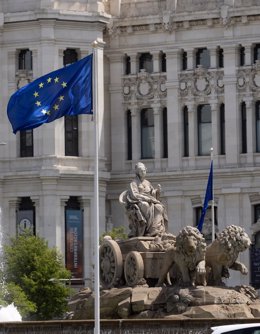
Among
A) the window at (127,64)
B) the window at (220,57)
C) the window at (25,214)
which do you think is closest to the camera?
the window at (25,214)

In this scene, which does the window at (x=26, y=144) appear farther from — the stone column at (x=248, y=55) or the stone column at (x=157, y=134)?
the stone column at (x=248, y=55)

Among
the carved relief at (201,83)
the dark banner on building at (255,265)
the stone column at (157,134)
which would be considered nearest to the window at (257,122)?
the carved relief at (201,83)

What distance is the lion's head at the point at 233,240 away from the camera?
2739 inches

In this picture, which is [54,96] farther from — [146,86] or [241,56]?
[146,86]

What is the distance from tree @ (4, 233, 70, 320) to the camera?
10906 centimetres

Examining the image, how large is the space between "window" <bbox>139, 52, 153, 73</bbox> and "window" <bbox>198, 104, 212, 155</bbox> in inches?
171

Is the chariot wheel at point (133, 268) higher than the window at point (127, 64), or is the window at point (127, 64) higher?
the window at point (127, 64)

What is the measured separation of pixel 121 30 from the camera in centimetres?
12925

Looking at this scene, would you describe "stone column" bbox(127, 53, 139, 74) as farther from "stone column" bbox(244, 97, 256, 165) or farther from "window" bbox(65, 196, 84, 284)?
"window" bbox(65, 196, 84, 284)

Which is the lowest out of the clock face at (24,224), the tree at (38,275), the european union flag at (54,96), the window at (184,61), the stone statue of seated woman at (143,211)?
the tree at (38,275)

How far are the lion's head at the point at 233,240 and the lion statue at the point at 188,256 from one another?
88 centimetres

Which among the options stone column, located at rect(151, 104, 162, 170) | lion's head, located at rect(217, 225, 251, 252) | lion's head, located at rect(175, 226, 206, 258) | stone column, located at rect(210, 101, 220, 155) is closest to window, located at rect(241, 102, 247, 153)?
stone column, located at rect(210, 101, 220, 155)

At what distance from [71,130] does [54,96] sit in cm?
6026

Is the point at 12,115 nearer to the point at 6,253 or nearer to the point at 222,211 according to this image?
the point at 6,253
